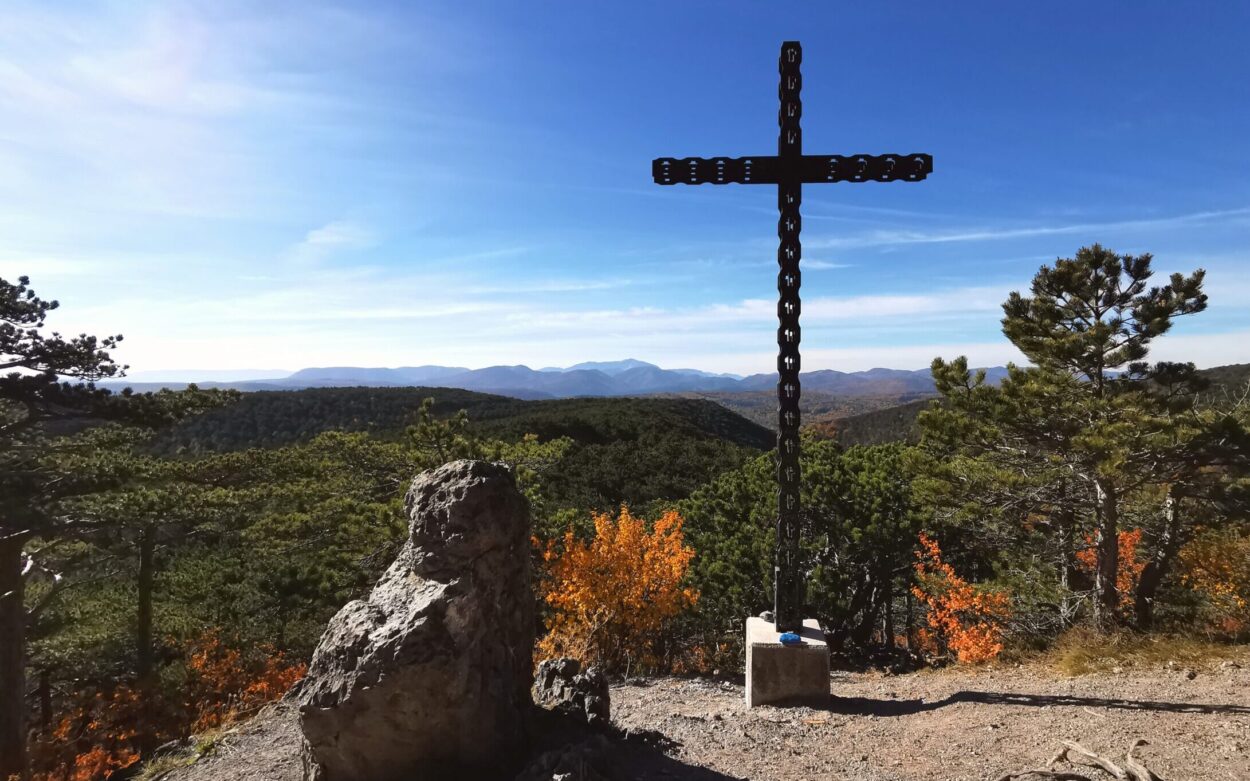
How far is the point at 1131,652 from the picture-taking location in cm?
761

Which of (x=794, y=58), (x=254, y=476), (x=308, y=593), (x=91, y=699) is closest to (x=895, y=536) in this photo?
(x=794, y=58)

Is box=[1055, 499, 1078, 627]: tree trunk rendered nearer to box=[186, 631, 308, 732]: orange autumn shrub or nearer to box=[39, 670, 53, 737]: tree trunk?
box=[186, 631, 308, 732]: orange autumn shrub

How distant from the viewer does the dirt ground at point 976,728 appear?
15.7 feet

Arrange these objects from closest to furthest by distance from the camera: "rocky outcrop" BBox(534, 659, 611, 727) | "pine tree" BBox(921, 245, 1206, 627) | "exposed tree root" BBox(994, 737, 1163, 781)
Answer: "exposed tree root" BBox(994, 737, 1163, 781)
"rocky outcrop" BBox(534, 659, 611, 727)
"pine tree" BBox(921, 245, 1206, 627)

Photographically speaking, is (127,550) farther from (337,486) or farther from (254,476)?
(337,486)

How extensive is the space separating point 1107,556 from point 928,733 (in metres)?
6.43

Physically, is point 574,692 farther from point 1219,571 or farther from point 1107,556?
point 1219,571

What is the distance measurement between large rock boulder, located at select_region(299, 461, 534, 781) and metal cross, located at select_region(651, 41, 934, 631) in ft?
9.94

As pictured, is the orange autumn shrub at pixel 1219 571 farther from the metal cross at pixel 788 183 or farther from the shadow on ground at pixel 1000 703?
the metal cross at pixel 788 183

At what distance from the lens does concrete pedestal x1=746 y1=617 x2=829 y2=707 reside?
6.43 metres

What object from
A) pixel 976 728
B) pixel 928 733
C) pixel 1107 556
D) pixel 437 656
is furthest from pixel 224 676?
pixel 1107 556

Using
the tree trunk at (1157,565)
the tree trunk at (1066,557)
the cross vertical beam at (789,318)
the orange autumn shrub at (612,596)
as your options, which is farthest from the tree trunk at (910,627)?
the cross vertical beam at (789,318)

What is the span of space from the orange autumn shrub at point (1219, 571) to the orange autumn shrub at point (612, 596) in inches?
337

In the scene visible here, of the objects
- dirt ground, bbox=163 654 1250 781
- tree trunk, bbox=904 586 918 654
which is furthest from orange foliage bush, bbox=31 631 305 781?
tree trunk, bbox=904 586 918 654
